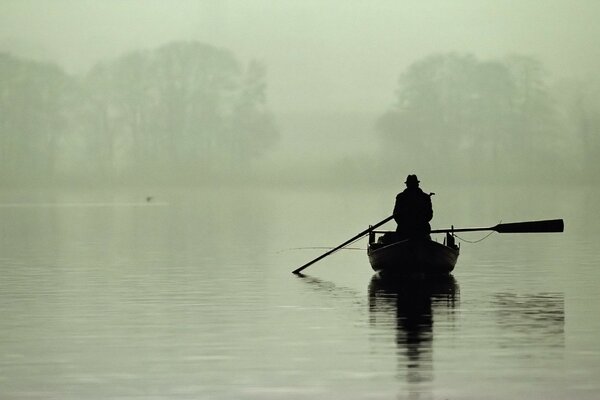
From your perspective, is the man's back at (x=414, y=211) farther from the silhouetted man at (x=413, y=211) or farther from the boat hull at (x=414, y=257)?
the boat hull at (x=414, y=257)

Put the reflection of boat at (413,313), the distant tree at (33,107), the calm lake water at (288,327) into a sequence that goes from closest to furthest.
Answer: the calm lake water at (288,327) < the reflection of boat at (413,313) < the distant tree at (33,107)

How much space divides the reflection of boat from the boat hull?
28 centimetres

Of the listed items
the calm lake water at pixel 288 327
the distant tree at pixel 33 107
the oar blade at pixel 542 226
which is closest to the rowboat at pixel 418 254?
the oar blade at pixel 542 226

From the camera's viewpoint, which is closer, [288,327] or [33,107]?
[288,327]

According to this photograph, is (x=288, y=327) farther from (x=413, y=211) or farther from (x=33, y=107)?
(x=33, y=107)

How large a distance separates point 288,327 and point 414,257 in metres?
10.1

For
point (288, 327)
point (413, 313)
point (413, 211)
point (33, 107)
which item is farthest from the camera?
point (33, 107)

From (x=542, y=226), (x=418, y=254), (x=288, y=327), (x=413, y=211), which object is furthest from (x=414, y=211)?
(x=288, y=327)

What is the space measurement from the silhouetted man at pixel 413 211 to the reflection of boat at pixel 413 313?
1109mm

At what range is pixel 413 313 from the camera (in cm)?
2558

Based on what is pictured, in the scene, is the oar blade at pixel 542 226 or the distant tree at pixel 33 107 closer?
the oar blade at pixel 542 226

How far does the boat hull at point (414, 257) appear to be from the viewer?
3325 centimetres

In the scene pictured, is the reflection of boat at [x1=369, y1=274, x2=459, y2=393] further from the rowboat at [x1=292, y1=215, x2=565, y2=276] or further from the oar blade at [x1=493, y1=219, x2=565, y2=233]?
the oar blade at [x1=493, y1=219, x2=565, y2=233]

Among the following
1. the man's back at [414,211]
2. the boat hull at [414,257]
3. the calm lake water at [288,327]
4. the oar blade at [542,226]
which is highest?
the man's back at [414,211]
